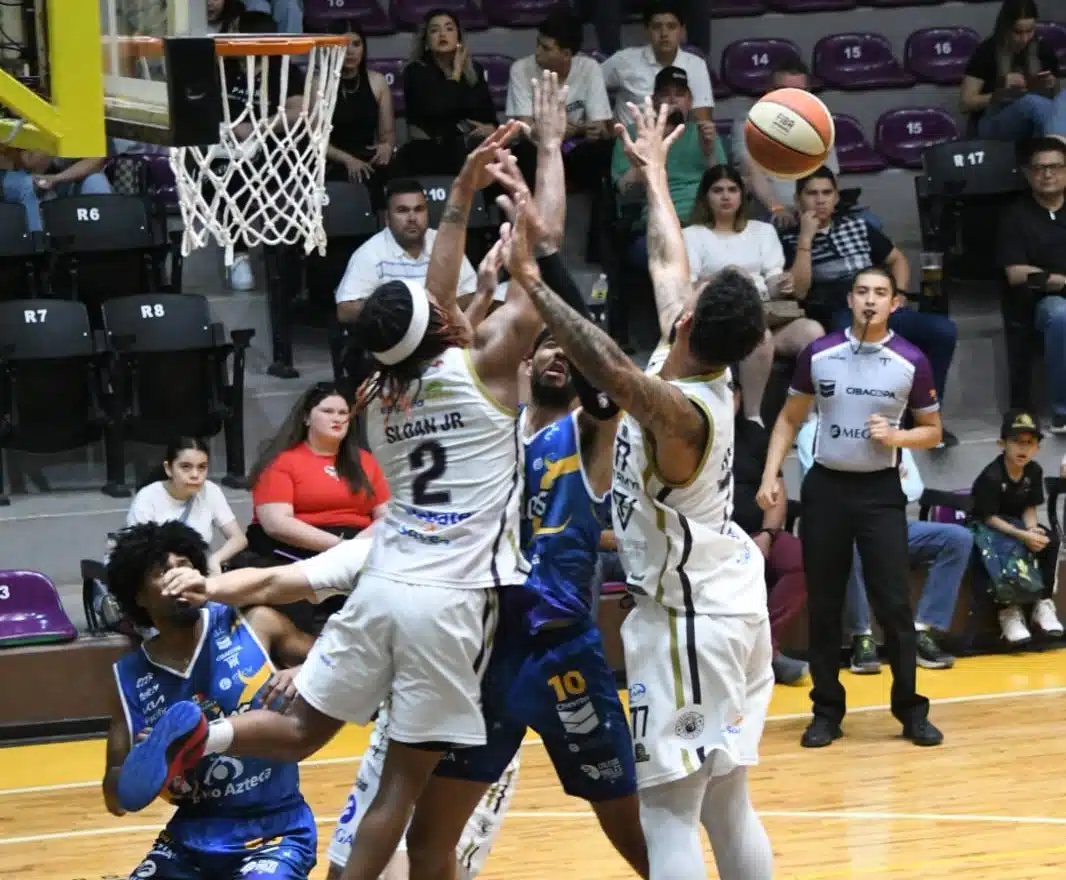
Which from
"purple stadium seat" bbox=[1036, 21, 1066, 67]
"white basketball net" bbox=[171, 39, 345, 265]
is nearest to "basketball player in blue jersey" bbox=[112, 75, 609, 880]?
"white basketball net" bbox=[171, 39, 345, 265]

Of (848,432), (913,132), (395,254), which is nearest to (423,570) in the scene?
(848,432)

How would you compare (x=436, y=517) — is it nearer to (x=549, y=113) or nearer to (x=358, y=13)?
(x=549, y=113)

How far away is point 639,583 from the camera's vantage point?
Result: 457cm

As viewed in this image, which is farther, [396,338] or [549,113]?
[549,113]

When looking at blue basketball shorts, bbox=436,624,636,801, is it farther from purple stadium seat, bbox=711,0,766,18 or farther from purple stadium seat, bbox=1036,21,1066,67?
purple stadium seat, bbox=1036,21,1066,67

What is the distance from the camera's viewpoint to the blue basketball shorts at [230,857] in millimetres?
4500

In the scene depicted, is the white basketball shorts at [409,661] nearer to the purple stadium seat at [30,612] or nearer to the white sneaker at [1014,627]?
the purple stadium seat at [30,612]

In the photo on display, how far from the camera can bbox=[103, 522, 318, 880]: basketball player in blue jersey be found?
14.9 feet

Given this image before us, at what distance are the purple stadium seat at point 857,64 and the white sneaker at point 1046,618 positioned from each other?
14.6 ft

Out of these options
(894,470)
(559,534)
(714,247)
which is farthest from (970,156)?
(559,534)

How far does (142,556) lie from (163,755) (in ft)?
2.10

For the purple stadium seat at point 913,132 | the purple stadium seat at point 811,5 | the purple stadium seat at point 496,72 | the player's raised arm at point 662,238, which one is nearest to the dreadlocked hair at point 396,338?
the player's raised arm at point 662,238

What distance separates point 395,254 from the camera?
9.20 metres

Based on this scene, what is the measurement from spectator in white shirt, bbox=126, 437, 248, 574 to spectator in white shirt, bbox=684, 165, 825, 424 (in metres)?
2.79
